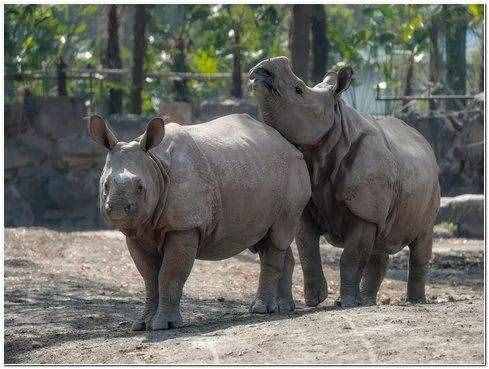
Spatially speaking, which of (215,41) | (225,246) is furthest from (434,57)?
(225,246)

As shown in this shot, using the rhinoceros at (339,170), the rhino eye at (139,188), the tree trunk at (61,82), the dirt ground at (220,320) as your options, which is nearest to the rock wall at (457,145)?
the tree trunk at (61,82)

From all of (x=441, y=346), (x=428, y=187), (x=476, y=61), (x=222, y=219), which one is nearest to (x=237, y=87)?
(x=476, y=61)

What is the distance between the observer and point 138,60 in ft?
88.0

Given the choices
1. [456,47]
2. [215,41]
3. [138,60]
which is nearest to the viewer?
[138,60]

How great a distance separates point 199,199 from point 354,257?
5.84 ft

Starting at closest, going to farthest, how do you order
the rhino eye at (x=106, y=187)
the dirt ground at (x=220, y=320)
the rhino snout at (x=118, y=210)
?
the dirt ground at (x=220, y=320) < the rhino snout at (x=118, y=210) < the rhino eye at (x=106, y=187)

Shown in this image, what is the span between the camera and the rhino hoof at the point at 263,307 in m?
10.3

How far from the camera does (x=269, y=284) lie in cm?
1044

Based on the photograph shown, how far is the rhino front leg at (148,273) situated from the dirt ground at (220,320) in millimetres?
164

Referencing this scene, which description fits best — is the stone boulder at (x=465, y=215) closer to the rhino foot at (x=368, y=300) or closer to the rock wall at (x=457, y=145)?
the rock wall at (x=457, y=145)

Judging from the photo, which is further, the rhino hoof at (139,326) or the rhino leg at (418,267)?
the rhino leg at (418,267)

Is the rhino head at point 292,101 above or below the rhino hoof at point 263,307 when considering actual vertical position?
above

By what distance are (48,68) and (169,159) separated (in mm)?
18152

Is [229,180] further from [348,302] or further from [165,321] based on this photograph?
[348,302]
